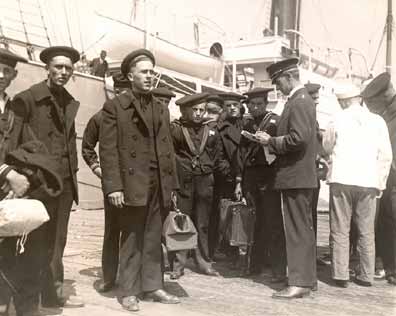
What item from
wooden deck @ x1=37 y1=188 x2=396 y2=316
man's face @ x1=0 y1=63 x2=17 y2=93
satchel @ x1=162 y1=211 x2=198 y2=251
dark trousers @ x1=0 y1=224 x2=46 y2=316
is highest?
man's face @ x1=0 y1=63 x2=17 y2=93

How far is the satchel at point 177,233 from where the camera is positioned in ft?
13.3

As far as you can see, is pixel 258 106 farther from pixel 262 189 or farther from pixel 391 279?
pixel 391 279

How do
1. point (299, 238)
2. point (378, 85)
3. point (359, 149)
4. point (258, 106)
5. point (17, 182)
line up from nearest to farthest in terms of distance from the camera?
point (17, 182) → point (299, 238) → point (359, 149) → point (378, 85) → point (258, 106)

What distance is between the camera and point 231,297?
4277mm

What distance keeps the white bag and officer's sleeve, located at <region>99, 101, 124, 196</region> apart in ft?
2.65

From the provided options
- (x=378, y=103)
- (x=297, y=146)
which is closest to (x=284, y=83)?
(x=297, y=146)

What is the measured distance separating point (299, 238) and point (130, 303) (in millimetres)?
1537

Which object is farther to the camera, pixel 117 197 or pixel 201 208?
pixel 201 208

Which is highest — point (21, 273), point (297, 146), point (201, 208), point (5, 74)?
point (5, 74)

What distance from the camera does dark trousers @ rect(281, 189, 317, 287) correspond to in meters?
4.28

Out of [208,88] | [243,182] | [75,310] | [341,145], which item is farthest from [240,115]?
[208,88]

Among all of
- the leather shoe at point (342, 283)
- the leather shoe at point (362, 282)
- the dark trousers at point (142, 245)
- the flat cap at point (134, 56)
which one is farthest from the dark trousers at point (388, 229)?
the flat cap at point (134, 56)

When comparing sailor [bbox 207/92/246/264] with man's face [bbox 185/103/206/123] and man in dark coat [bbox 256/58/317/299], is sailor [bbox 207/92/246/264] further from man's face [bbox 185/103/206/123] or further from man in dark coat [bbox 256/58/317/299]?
man in dark coat [bbox 256/58/317/299]

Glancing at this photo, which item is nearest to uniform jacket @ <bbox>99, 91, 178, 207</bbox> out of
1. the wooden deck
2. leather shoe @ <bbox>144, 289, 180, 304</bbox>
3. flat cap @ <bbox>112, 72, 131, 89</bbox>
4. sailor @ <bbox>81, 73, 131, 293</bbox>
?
sailor @ <bbox>81, 73, 131, 293</bbox>
